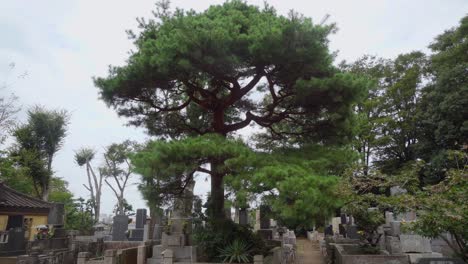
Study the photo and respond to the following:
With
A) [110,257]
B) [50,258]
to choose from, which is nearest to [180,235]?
[110,257]

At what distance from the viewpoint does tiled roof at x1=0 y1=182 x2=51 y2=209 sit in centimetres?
1615

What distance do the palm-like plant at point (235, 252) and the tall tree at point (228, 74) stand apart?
1.23 m

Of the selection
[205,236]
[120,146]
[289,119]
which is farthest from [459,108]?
[120,146]

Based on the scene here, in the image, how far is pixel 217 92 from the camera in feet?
34.3

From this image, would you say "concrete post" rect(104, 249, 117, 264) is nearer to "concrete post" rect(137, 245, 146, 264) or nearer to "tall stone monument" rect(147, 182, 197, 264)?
"concrete post" rect(137, 245, 146, 264)

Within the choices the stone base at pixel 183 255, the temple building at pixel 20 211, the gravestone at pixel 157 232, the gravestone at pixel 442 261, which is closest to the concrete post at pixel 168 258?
the stone base at pixel 183 255

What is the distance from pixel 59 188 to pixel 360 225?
33282mm

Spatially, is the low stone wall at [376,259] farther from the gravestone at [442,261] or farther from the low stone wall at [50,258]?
the low stone wall at [50,258]

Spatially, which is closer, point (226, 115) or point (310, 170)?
point (310, 170)

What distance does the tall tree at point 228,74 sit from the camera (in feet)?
26.0

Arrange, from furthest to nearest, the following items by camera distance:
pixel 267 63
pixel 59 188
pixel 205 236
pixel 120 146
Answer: pixel 59 188 < pixel 120 146 < pixel 205 236 < pixel 267 63

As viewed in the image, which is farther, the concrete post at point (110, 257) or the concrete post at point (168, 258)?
the concrete post at point (110, 257)

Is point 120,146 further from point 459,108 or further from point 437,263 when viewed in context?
point 437,263

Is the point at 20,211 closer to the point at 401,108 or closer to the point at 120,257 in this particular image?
the point at 120,257
